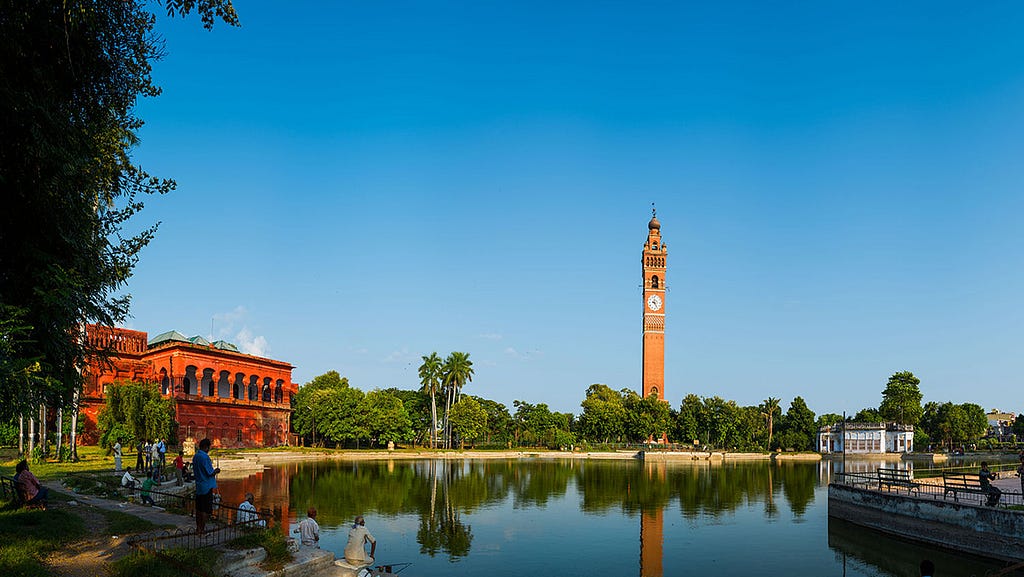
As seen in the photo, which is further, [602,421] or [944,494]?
[602,421]

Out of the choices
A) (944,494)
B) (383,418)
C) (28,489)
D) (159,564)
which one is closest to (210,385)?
(383,418)

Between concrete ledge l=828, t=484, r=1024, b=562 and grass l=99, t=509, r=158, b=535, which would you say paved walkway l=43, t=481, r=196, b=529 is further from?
concrete ledge l=828, t=484, r=1024, b=562

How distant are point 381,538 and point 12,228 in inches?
674

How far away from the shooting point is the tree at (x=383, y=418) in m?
80.6

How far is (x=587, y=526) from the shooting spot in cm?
3008

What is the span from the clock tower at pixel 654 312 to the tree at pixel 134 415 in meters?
95.7

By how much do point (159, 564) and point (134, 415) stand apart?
113 ft

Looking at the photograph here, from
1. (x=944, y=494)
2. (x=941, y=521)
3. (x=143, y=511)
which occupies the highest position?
(x=143, y=511)

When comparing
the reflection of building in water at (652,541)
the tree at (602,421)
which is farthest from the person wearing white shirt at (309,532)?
the tree at (602,421)

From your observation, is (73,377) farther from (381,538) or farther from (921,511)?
(921,511)

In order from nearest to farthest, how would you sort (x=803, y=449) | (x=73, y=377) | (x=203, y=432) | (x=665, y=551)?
1. (x=73, y=377)
2. (x=665, y=551)
3. (x=203, y=432)
4. (x=803, y=449)

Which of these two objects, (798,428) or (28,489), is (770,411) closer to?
(798,428)

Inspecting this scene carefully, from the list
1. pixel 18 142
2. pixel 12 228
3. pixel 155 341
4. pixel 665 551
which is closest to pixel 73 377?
pixel 12 228

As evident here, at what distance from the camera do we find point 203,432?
66250 mm
